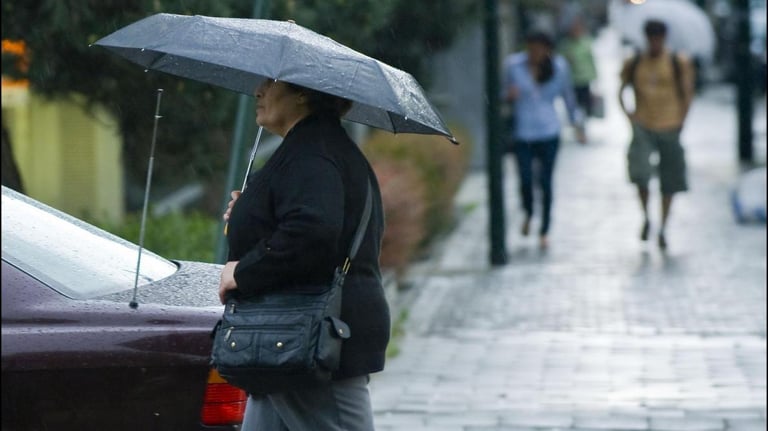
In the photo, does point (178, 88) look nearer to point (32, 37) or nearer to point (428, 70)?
point (32, 37)

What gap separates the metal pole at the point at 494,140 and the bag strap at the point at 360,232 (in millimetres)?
7995

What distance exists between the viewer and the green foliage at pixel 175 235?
344 inches

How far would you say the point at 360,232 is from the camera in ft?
13.8

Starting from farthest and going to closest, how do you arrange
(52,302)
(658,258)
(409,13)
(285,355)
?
(409,13) < (658,258) < (52,302) < (285,355)

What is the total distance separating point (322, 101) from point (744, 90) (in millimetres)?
15995

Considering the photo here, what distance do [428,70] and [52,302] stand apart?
1236cm

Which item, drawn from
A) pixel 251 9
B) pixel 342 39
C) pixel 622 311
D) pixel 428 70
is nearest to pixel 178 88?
pixel 251 9

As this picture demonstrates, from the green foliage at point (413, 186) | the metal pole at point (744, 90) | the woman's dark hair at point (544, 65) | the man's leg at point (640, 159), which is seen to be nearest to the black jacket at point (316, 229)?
the green foliage at point (413, 186)

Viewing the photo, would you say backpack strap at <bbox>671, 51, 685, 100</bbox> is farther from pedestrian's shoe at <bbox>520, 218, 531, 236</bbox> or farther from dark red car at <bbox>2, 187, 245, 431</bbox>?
dark red car at <bbox>2, 187, 245, 431</bbox>

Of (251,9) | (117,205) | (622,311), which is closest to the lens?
(251,9)

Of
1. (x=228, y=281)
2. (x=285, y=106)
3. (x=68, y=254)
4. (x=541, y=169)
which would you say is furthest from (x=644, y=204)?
(x=228, y=281)

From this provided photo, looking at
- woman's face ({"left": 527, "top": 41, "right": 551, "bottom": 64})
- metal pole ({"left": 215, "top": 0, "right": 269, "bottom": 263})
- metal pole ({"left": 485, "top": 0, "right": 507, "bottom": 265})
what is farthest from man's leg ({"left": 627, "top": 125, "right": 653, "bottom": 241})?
metal pole ({"left": 215, "top": 0, "right": 269, "bottom": 263})

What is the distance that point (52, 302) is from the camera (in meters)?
4.32

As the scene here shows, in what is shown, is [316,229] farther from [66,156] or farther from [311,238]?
[66,156]
